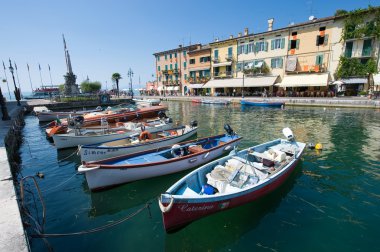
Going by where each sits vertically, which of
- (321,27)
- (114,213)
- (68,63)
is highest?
(321,27)

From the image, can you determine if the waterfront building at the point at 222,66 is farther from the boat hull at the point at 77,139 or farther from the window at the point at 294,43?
the boat hull at the point at 77,139

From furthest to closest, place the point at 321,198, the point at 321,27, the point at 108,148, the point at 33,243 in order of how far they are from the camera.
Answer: the point at 321,27
the point at 108,148
the point at 321,198
the point at 33,243

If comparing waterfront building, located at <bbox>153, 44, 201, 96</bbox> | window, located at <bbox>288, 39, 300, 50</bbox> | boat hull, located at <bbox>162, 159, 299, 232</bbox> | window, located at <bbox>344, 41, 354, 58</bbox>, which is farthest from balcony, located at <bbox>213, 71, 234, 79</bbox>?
boat hull, located at <bbox>162, 159, 299, 232</bbox>

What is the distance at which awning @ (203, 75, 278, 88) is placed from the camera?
43.6 metres

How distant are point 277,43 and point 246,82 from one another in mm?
9764

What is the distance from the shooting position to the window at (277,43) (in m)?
42.2

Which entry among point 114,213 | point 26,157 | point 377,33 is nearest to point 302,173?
point 114,213

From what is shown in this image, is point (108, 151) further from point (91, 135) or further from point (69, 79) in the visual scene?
point (69, 79)

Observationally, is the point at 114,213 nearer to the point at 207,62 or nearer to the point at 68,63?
the point at 68,63

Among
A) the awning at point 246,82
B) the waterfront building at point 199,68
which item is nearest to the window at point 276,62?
the awning at point 246,82

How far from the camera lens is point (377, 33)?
32531 mm

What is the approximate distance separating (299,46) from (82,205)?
147ft

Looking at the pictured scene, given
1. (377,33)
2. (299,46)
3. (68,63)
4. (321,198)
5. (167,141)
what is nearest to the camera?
(321,198)

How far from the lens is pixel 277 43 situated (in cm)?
4284
